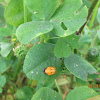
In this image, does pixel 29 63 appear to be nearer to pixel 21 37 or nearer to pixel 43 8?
pixel 21 37

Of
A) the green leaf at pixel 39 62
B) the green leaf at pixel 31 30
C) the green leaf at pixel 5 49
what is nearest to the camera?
the green leaf at pixel 31 30

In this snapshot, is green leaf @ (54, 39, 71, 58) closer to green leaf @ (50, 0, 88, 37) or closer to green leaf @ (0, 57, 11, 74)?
green leaf @ (50, 0, 88, 37)

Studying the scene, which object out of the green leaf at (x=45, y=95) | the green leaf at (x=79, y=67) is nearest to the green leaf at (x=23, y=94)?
the green leaf at (x=45, y=95)

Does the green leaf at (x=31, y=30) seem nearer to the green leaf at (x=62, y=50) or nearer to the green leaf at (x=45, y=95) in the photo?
the green leaf at (x=62, y=50)

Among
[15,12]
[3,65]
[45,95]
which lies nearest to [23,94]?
[3,65]

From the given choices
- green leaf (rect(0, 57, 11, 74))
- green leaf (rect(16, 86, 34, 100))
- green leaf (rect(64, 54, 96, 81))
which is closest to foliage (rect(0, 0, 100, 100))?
green leaf (rect(64, 54, 96, 81))

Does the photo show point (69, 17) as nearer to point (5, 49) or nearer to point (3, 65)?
point (5, 49)
